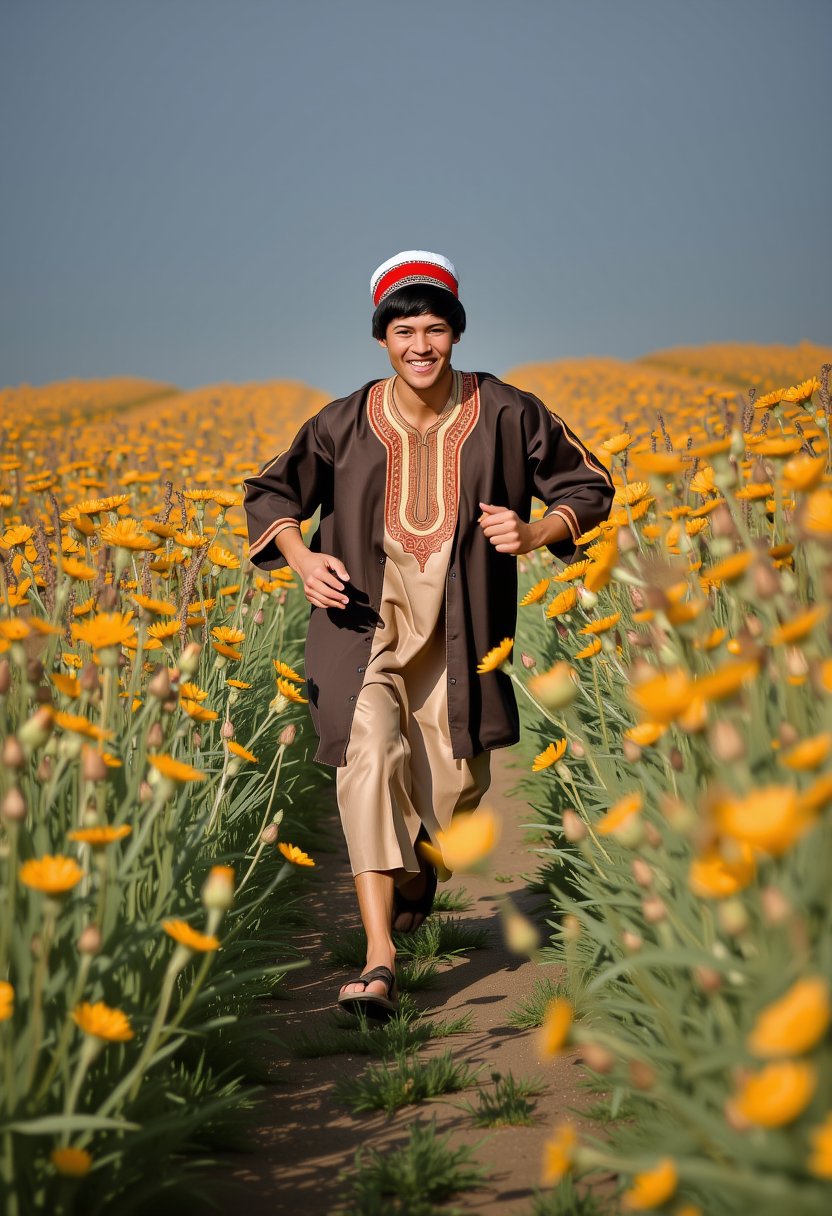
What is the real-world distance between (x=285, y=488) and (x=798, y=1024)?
249cm

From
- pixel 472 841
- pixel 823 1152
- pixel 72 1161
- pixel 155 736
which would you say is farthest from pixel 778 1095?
pixel 155 736

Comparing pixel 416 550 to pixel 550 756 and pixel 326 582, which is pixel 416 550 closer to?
pixel 326 582

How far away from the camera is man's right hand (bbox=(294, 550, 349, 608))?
2926 mm

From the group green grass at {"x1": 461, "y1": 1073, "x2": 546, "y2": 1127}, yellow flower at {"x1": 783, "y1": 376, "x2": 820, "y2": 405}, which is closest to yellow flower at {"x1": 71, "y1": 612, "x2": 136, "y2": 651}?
green grass at {"x1": 461, "y1": 1073, "x2": 546, "y2": 1127}

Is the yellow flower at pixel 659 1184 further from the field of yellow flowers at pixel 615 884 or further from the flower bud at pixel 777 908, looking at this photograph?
the flower bud at pixel 777 908

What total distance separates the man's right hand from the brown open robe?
182mm

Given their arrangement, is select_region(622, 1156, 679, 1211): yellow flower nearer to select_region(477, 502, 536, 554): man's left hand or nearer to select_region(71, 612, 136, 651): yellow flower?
select_region(71, 612, 136, 651): yellow flower

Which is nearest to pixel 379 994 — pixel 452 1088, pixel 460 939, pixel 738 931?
pixel 452 1088

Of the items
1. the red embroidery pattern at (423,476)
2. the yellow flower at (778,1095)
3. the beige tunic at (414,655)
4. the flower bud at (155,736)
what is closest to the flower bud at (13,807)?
the flower bud at (155,736)

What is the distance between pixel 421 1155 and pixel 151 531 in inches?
70.5

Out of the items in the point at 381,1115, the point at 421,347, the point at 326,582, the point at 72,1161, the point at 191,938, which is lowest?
the point at 381,1115

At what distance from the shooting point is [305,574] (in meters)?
3.03

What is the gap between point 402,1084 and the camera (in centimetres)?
232

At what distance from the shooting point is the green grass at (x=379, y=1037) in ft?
8.61
